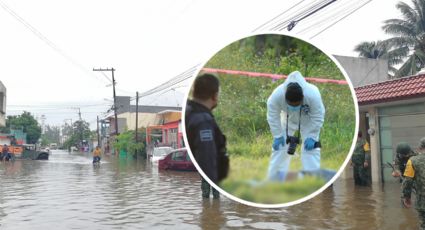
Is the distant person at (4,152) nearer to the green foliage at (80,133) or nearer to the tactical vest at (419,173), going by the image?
the tactical vest at (419,173)

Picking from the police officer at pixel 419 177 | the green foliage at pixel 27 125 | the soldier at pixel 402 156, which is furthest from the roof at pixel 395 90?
the green foliage at pixel 27 125

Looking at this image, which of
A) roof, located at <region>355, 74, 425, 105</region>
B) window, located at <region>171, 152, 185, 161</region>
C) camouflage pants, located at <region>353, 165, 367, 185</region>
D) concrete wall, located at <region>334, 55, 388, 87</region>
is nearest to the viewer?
roof, located at <region>355, 74, 425, 105</region>

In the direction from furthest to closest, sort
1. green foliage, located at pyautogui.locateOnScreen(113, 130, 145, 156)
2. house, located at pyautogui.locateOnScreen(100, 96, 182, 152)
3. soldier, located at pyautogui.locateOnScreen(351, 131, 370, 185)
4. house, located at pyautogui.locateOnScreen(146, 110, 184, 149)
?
house, located at pyautogui.locateOnScreen(100, 96, 182, 152) → green foliage, located at pyautogui.locateOnScreen(113, 130, 145, 156) → house, located at pyautogui.locateOnScreen(146, 110, 184, 149) → soldier, located at pyautogui.locateOnScreen(351, 131, 370, 185)

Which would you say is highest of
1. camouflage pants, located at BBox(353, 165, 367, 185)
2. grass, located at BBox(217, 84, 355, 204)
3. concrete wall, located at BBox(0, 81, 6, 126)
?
concrete wall, located at BBox(0, 81, 6, 126)

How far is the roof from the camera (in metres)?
12.1

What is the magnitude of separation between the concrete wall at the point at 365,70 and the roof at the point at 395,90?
5859mm

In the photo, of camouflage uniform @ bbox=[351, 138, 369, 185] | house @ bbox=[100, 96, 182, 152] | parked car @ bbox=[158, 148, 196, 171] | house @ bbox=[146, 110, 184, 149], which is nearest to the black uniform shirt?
camouflage uniform @ bbox=[351, 138, 369, 185]

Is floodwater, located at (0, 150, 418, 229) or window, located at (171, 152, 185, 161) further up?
window, located at (171, 152, 185, 161)

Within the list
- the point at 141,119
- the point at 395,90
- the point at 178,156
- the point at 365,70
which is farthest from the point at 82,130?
the point at 395,90

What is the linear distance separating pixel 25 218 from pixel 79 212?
106 centimetres

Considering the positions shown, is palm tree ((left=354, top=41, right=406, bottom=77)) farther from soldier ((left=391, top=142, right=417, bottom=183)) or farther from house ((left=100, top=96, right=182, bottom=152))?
house ((left=100, top=96, right=182, bottom=152))

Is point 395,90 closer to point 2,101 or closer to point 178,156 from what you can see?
point 178,156

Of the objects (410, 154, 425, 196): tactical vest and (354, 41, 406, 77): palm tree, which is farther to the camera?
(354, 41, 406, 77): palm tree

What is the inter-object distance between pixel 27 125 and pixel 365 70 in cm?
6530
